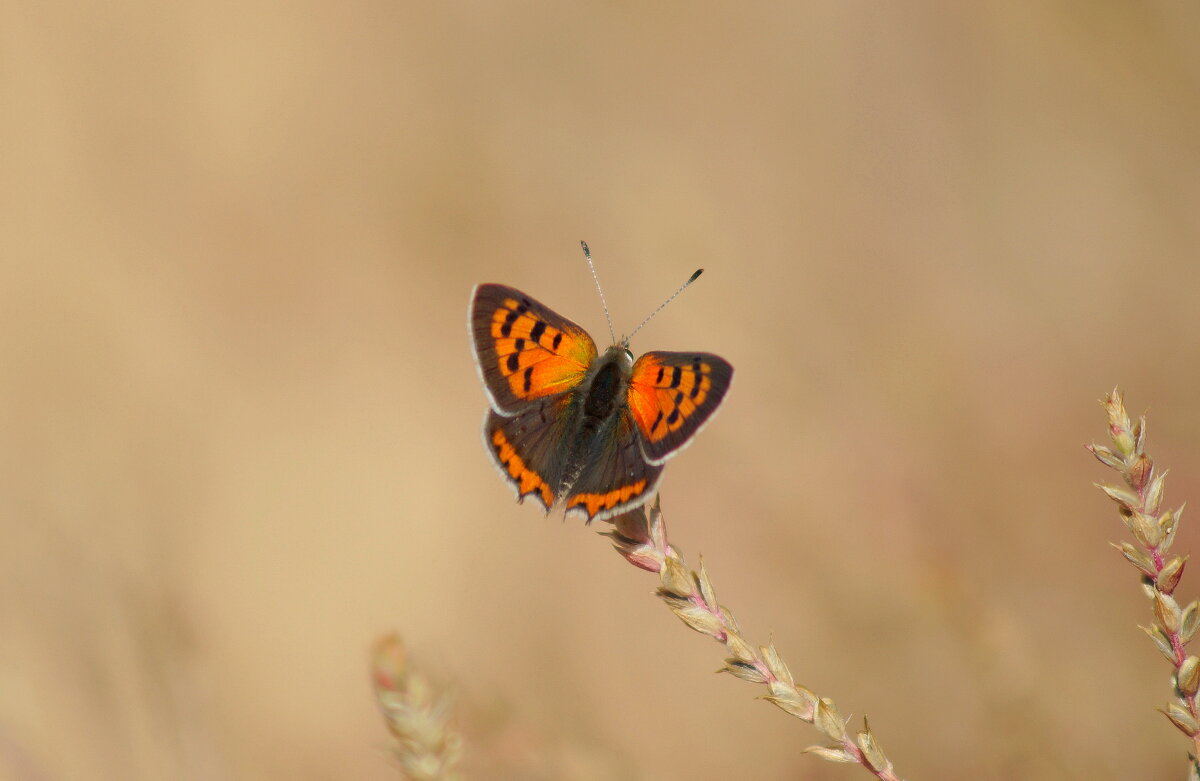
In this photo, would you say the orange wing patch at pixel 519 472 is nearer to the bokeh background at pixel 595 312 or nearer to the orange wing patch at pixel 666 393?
the orange wing patch at pixel 666 393

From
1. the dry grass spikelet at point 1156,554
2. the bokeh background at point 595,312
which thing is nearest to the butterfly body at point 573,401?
the dry grass spikelet at point 1156,554

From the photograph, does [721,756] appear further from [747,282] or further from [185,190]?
[185,190]

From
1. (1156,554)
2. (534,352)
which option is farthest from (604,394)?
(1156,554)

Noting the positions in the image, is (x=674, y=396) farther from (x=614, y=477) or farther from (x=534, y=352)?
(x=534, y=352)

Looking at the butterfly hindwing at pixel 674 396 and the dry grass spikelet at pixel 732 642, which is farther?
the butterfly hindwing at pixel 674 396

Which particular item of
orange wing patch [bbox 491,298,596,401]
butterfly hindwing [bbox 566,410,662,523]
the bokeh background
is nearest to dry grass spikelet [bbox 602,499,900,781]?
butterfly hindwing [bbox 566,410,662,523]

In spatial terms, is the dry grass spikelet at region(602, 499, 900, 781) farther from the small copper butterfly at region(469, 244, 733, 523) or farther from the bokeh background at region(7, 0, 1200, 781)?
the bokeh background at region(7, 0, 1200, 781)

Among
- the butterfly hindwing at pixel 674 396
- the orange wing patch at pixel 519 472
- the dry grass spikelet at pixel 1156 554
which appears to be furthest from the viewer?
the orange wing patch at pixel 519 472

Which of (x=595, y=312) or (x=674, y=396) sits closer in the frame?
(x=674, y=396)

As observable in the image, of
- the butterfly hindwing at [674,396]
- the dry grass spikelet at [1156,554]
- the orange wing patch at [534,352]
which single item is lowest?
the dry grass spikelet at [1156,554]
